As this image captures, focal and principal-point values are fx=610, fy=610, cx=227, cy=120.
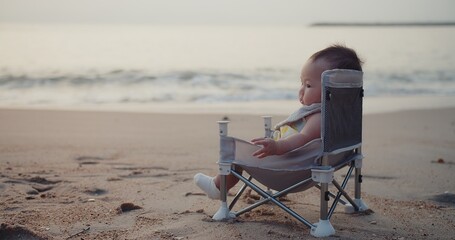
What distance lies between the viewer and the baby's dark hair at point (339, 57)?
3902mm

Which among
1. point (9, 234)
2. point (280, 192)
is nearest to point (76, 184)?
point (9, 234)

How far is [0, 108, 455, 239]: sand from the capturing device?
3.90 metres

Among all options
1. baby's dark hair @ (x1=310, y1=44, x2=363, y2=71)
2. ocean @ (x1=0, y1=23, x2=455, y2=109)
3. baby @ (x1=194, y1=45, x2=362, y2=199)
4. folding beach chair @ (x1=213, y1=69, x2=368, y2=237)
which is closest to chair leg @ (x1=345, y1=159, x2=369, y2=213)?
folding beach chair @ (x1=213, y1=69, x2=368, y2=237)

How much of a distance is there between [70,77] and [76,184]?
14.6m

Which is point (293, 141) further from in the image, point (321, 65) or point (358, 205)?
point (358, 205)

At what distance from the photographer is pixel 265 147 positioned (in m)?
3.60

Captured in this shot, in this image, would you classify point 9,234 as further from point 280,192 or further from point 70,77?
point 70,77

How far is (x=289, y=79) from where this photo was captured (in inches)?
830

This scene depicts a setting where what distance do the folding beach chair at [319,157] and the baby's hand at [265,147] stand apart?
18 cm

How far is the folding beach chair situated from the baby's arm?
2.7 inches

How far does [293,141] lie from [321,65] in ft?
1.75

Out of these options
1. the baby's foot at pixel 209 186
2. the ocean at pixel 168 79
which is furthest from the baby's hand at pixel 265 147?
the ocean at pixel 168 79

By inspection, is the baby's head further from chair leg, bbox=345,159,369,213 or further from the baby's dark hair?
chair leg, bbox=345,159,369,213

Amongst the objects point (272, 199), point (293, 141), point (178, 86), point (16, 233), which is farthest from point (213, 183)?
point (178, 86)
